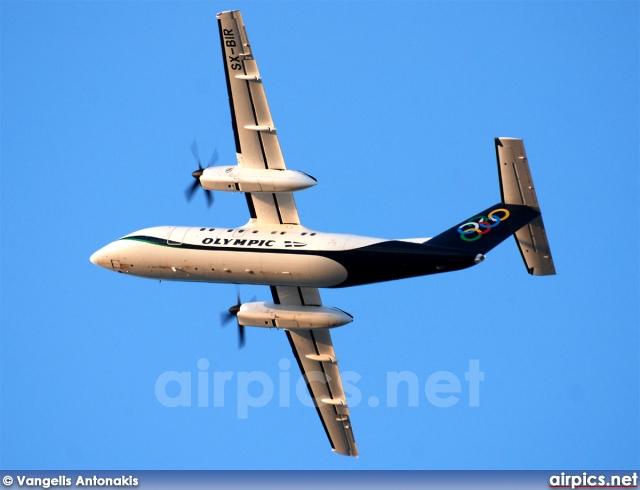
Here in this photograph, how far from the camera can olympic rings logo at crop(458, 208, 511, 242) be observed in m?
44.4

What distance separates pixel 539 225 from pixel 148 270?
14.0m

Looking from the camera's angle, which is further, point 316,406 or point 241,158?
point 316,406

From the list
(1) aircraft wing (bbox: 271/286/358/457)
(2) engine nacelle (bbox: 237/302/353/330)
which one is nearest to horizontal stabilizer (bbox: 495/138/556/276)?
(2) engine nacelle (bbox: 237/302/353/330)

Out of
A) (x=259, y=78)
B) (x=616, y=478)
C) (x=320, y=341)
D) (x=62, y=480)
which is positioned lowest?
(x=616, y=478)

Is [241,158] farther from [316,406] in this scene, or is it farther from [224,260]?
[316,406]

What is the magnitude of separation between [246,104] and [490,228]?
9.39 m

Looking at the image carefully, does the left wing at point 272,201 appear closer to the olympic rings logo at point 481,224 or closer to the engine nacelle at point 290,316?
the engine nacelle at point 290,316

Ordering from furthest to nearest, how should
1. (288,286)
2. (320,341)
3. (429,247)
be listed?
(320,341)
(288,286)
(429,247)

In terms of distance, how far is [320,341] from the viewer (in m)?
50.6

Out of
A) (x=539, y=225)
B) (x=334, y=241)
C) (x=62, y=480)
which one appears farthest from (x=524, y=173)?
(x=62, y=480)

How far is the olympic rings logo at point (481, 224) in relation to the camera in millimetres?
44438

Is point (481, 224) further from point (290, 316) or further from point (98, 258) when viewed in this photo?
point (98, 258)

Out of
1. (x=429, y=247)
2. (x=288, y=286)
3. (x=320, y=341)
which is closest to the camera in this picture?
(x=429, y=247)

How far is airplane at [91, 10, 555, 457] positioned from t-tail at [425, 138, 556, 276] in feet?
0.11
